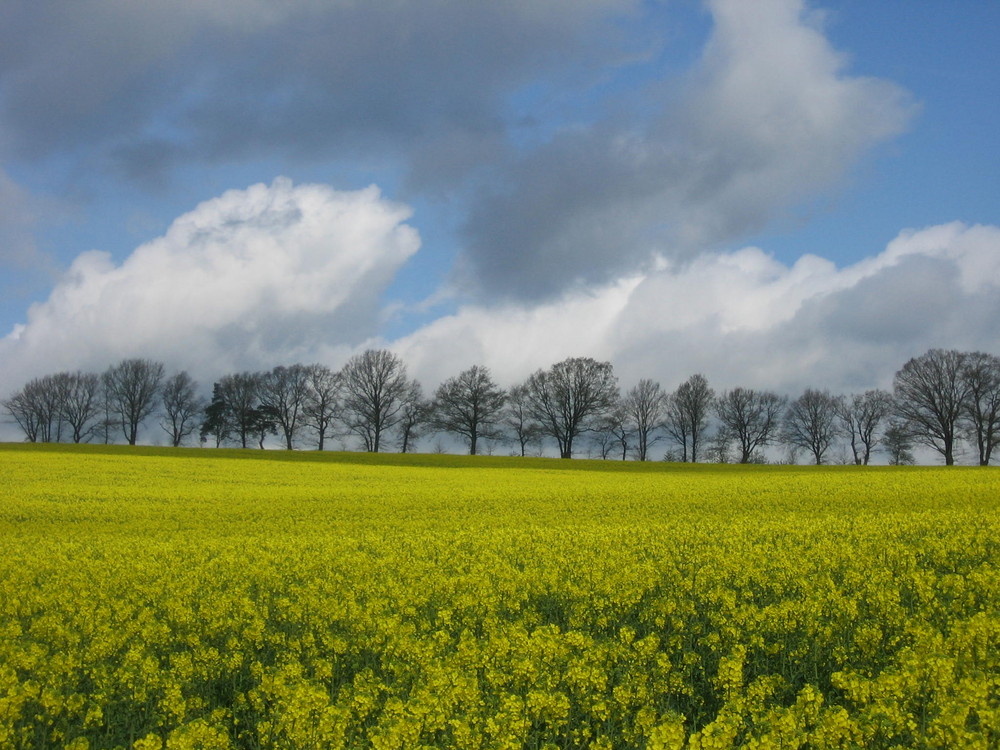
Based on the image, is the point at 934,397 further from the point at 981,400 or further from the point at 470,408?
the point at 470,408

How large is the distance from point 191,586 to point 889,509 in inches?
694

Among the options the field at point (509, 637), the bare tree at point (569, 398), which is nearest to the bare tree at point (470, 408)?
the bare tree at point (569, 398)

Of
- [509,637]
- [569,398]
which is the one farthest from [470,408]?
[509,637]

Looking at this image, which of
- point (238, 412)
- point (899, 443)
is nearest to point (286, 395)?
point (238, 412)

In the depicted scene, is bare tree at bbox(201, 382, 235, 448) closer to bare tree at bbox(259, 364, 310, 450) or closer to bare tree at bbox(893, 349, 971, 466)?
bare tree at bbox(259, 364, 310, 450)

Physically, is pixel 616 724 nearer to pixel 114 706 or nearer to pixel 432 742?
pixel 432 742

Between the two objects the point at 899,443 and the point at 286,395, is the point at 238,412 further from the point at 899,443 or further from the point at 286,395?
the point at 899,443

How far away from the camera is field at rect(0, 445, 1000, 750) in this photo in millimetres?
4977

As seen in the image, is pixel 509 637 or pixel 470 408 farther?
pixel 470 408

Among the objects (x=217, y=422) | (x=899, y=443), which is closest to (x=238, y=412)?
(x=217, y=422)

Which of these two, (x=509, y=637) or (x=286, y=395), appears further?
(x=286, y=395)

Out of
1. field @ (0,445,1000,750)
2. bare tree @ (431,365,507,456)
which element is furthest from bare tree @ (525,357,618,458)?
field @ (0,445,1000,750)

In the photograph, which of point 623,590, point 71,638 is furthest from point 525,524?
point 71,638

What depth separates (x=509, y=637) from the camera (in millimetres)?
6688
